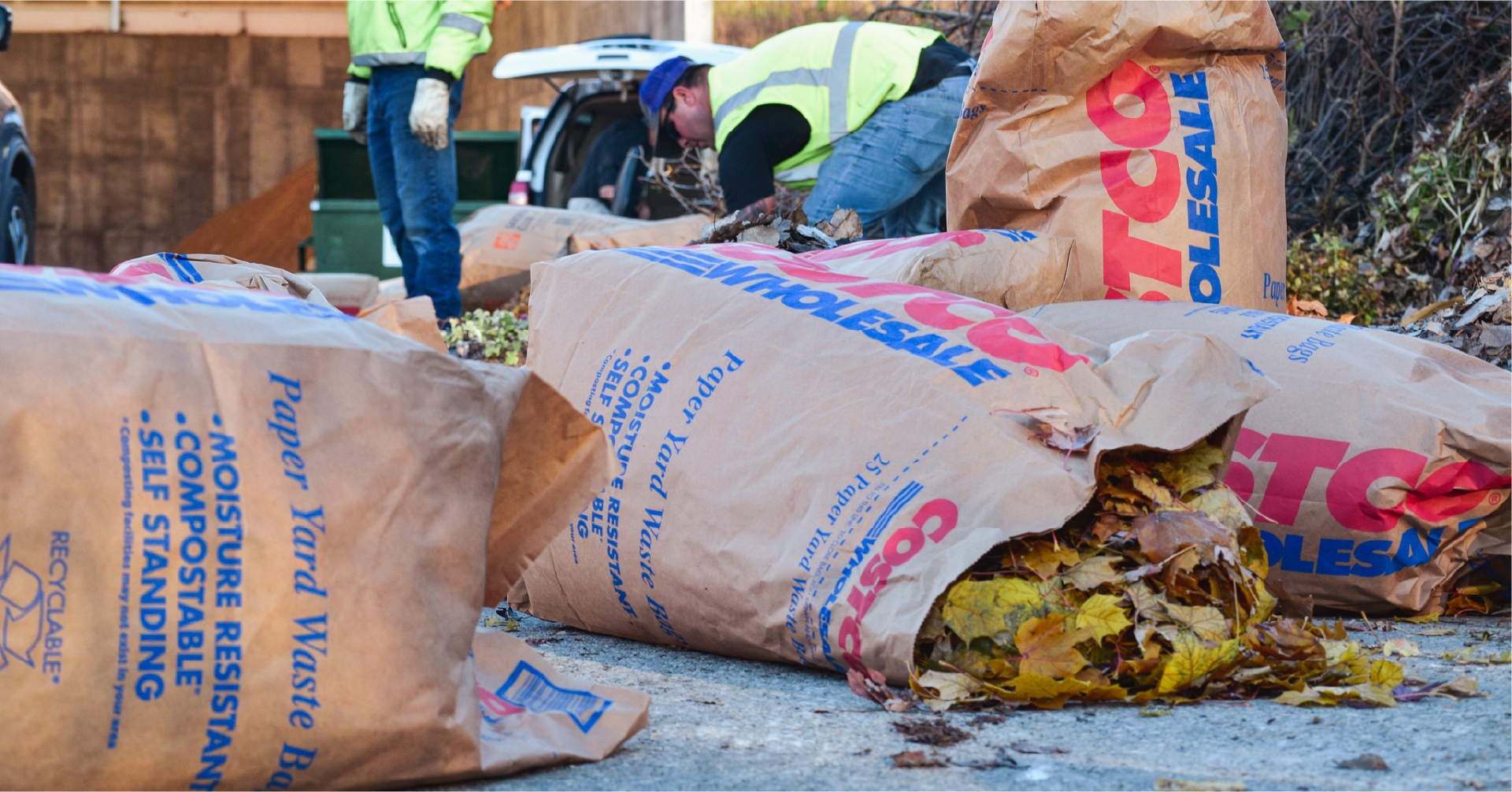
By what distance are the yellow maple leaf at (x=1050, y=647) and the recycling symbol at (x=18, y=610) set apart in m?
0.88

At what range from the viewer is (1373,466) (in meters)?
1.68

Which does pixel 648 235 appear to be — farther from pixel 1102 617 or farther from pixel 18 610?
pixel 18 610

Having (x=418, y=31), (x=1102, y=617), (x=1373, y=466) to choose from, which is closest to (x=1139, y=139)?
(x=1373, y=466)

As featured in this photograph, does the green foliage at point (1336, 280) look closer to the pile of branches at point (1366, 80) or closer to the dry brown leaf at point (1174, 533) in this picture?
the pile of branches at point (1366, 80)

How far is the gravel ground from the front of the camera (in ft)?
3.53

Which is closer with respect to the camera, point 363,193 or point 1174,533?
point 1174,533

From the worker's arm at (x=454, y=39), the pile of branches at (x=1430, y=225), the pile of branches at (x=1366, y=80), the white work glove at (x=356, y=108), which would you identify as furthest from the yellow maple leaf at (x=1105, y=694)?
the white work glove at (x=356, y=108)

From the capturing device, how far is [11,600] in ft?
3.04

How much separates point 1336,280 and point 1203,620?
2.77m

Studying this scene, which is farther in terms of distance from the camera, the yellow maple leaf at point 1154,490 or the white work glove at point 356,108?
the white work glove at point 356,108

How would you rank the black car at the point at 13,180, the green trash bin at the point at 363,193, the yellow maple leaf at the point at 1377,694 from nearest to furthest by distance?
the yellow maple leaf at the point at 1377,694 < the black car at the point at 13,180 < the green trash bin at the point at 363,193

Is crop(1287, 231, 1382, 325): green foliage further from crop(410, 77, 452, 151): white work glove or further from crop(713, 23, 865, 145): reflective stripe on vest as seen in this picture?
crop(410, 77, 452, 151): white work glove

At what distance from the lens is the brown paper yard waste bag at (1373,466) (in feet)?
5.47

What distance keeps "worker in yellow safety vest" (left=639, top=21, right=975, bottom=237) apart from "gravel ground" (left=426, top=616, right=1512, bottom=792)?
2.17 m
